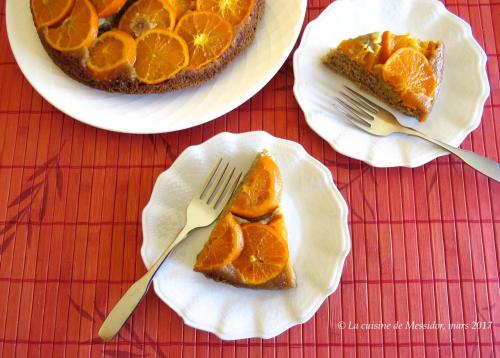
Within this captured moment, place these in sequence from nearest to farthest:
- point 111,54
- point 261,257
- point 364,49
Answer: point 261,257
point 111,54
point 364,49

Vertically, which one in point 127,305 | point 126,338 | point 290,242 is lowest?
point 126,338

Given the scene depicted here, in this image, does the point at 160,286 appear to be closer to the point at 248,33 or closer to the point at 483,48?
the point at 248,33

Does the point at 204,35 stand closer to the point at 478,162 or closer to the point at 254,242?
the point at 254,242

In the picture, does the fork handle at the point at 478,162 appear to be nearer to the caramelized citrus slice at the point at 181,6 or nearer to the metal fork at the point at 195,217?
the metal fork at the point at 195,217

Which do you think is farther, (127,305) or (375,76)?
(375,76)

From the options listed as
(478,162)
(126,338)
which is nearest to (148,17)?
(126,338)

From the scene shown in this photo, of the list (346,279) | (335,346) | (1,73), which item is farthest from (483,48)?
(1,73)

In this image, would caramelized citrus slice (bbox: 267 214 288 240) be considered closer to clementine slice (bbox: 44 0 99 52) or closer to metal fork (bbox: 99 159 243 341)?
metal fork (bbox: 99 159 243 341)
